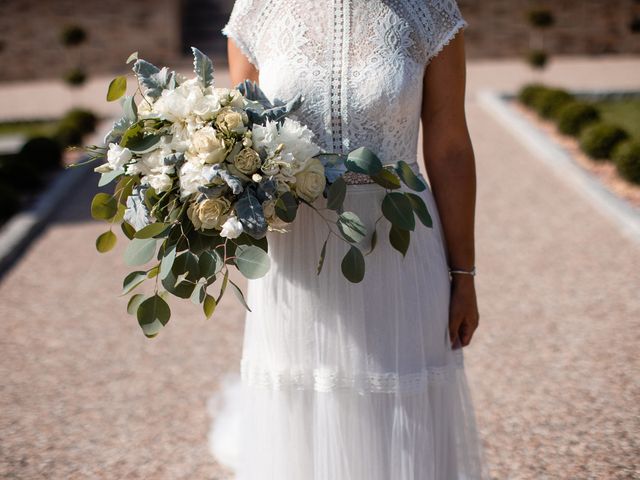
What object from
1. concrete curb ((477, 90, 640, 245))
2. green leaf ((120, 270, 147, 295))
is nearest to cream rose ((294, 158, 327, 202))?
green leaf ((120, 270, 147, 295))

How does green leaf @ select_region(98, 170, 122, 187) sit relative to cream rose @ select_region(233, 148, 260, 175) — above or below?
above

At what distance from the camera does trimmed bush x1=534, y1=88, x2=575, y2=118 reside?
10.9 metres

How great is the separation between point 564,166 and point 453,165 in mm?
6886

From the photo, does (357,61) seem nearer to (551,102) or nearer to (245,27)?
(245,27)

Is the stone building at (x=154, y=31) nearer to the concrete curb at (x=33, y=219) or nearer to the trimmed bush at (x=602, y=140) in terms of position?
the concrete curb at (x=33, y=219)

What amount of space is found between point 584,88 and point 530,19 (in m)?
2.15

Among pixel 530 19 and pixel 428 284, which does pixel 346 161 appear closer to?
pixel 428 284

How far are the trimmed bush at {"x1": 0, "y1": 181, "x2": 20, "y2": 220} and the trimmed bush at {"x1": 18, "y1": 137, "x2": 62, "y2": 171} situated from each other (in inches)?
61.3

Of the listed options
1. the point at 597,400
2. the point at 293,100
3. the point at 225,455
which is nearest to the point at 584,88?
the point at 597,400

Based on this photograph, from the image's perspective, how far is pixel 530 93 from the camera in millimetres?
12109

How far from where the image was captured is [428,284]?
6.79 ft

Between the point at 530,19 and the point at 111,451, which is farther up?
the point at 530,19

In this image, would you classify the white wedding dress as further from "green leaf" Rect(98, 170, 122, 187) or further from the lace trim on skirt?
"green leaf" Rect(98, 170, 122, 187)

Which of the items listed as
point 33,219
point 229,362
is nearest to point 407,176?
point 229,362
